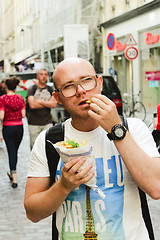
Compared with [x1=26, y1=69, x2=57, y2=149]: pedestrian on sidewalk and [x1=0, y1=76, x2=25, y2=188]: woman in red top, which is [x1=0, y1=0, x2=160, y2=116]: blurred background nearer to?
[x1=26, y1=69, x2=57, y2=149]: pedestrian on sidewalk

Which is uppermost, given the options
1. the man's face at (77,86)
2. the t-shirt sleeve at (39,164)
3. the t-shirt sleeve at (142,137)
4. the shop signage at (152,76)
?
the man's face at (77,86)

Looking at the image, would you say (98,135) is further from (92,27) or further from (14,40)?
(14,40)

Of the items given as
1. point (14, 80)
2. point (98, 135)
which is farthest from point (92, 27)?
point (98, 135)

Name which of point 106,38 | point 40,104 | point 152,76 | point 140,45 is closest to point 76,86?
point 40,104

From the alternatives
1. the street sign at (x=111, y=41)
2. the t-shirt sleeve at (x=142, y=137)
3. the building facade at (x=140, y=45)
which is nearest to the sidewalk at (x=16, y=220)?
the t-shirt sleeve at (x=142, y=137)

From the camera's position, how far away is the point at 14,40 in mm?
67188

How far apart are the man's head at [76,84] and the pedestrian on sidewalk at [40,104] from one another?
21.3 feet

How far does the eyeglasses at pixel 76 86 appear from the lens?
2230 mm

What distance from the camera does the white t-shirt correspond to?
7.06 ft

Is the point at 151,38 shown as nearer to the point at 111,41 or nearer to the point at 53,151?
the point at 111,41

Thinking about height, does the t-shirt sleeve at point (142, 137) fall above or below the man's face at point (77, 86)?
below

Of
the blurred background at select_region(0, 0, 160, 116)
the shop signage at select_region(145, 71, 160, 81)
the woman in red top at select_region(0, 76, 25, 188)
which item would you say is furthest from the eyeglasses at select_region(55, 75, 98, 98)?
the shop signage at select_region(145, 71, 160, 81)

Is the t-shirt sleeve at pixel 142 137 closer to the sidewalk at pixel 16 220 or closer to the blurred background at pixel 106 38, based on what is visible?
the sidewalk at pixel 16 220

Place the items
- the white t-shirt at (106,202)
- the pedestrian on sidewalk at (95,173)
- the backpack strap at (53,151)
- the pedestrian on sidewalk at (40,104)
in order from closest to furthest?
the pedestrian on sidewalk at (95,173) → the white t-shirt at (106,202) → the backpack strap at (53,151) → the pedestrian on sidewalk at (40,104)
